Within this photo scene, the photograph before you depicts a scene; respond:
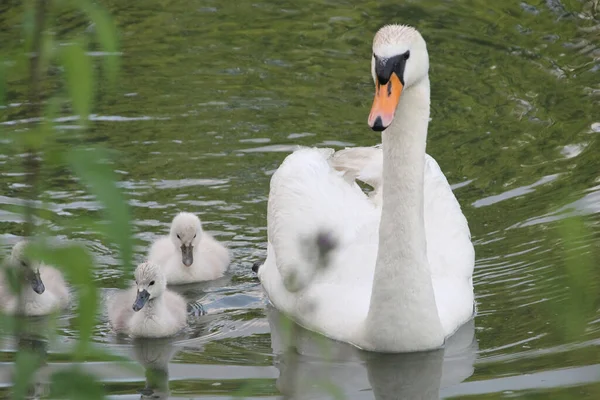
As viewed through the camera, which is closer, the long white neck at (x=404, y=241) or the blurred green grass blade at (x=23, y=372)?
the blurred green grass blade at (x=23, y=372)

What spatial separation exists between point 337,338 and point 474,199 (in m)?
2.79

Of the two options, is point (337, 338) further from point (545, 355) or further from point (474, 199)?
point (474, 199)

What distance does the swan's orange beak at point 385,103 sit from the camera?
5.84 m

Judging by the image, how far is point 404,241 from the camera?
678 cm

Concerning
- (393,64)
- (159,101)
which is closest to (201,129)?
(159,101)

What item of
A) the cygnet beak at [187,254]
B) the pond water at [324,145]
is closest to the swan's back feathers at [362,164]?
the pond water at [324,145]

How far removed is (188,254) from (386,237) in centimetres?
222

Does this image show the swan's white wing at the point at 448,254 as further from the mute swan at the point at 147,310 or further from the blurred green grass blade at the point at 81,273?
the blurred green grass blade at the point at 81,273

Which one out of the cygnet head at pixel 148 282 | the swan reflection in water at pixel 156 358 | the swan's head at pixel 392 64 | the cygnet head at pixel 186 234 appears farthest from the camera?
the cygnet head at pixel 186 234

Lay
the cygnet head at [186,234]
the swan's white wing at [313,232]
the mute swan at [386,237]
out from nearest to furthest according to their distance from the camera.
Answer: the mute swan at [386,237]
the swan's white wing at [313,232]
the cygnet head at [186,234]

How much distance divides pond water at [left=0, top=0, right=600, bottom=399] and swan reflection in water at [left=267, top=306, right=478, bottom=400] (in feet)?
0.04

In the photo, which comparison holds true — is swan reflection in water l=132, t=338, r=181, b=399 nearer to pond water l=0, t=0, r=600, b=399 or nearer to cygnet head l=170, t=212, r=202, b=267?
pond water l=0, t=0, r=600, b=399

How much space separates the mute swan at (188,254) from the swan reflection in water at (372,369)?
143 cm

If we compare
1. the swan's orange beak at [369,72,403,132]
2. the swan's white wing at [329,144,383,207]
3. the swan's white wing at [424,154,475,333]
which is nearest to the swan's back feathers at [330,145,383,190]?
the swan's white wing at [329,144,383,207]
